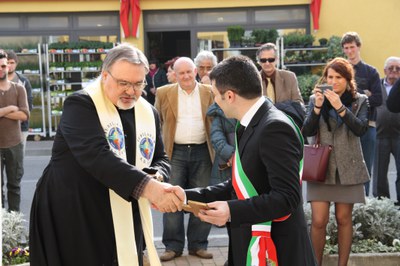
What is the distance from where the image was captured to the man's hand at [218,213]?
141 inches

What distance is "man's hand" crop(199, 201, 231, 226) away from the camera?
11.7ft

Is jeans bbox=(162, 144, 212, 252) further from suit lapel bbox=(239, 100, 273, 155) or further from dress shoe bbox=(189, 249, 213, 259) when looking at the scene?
suit lapel bbox=(239, 100, 273, 155)

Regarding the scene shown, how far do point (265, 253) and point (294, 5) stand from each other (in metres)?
16.8

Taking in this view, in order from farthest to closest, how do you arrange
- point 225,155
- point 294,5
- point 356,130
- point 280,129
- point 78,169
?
point 294,5 → point 225,155 → point 356,130 → point 78,169 → point 280,129

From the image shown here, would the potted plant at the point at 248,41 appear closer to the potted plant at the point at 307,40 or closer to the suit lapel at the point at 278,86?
the potted plant at the point at 307,40

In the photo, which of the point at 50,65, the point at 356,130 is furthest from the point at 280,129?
the point at 50,65

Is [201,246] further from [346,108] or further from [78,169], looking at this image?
[78,169]

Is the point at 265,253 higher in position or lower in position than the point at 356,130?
lower

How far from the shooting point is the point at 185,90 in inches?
284

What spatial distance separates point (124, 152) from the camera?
423 centimetres

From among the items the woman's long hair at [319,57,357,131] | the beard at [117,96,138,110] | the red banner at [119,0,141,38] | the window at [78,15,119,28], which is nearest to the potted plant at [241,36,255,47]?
the red banner at [119,0,141,38]

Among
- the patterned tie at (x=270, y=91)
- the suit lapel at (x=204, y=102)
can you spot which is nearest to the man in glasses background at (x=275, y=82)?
the patterned tie at (x=270, y=91)

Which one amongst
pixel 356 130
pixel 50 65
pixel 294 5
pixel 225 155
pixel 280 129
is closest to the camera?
pixel 280 129

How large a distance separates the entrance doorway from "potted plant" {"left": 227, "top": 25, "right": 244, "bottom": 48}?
1666 millimetres
